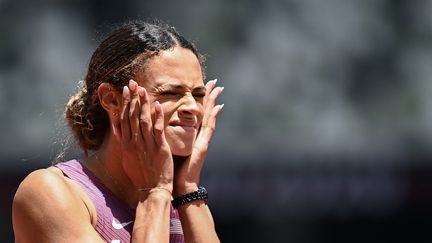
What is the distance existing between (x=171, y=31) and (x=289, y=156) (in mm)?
6489

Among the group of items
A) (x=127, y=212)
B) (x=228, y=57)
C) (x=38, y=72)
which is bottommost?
(x=127, y=212)

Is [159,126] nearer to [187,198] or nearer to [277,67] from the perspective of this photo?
[187,198]

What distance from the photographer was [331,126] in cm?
996

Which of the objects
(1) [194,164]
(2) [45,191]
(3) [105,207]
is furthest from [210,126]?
(2) [45,191]

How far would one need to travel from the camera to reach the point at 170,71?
3.22 metres

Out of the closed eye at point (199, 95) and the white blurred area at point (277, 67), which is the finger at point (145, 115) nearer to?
the closed eye at point (199, 95)

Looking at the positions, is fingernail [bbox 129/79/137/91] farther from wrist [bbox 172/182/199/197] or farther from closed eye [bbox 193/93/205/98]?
wrist [bbox 172/182/199/197]

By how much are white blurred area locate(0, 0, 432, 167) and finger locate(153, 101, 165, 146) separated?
6.67 m

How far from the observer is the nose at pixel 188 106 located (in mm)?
3203

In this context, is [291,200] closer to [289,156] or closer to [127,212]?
[289,156]

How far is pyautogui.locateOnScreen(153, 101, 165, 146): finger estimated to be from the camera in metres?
3.12

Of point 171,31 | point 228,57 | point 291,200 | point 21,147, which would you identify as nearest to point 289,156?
point 291,200

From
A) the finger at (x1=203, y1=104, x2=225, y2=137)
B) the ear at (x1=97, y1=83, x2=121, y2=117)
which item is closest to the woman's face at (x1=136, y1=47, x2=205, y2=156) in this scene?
the ear at (x1=97, y1=83, x2=121, y2=117)

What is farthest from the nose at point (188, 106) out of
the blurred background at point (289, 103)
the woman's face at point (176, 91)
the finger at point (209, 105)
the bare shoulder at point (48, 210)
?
the blurred background at point (289, 103)
